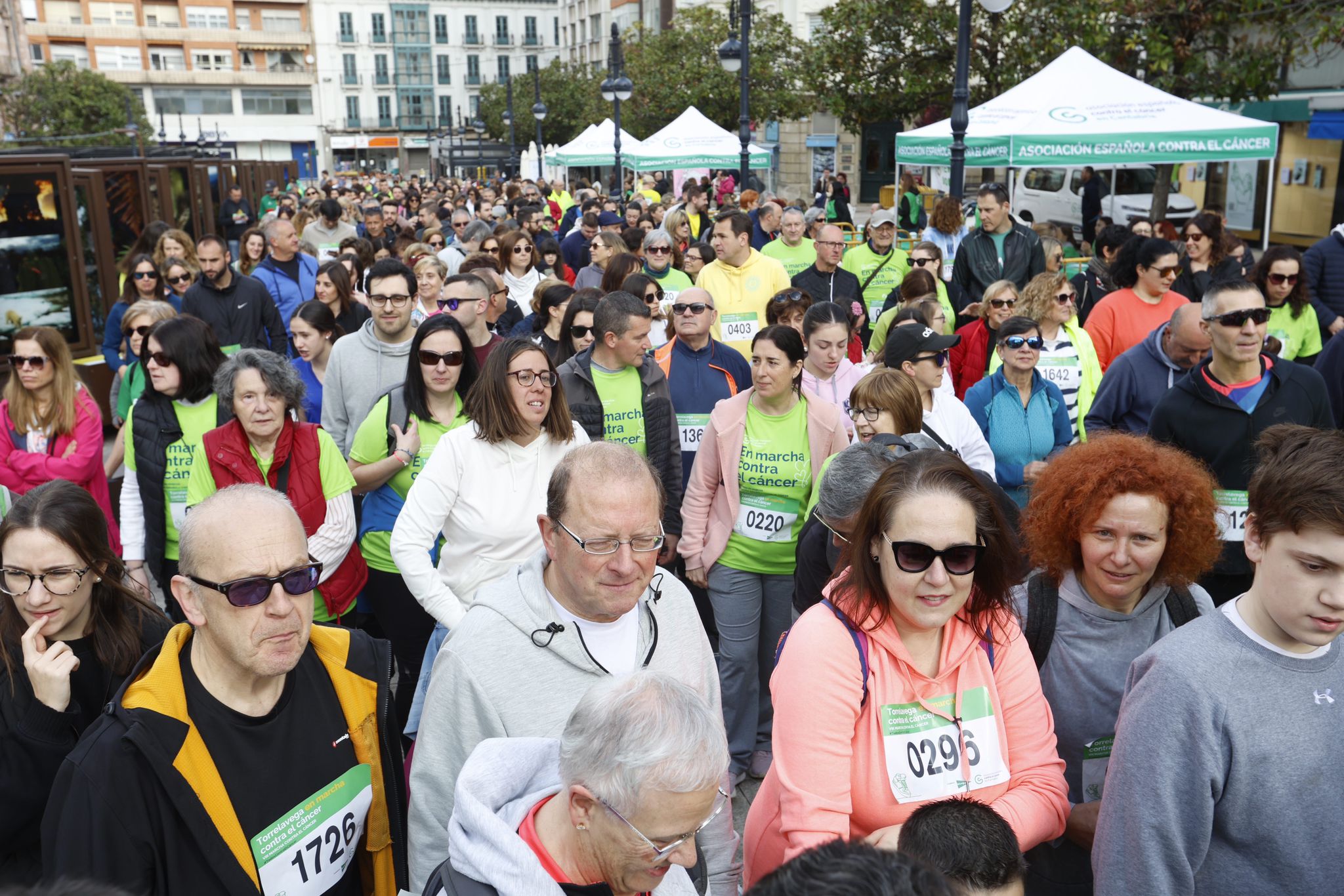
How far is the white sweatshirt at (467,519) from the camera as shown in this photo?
3900mm

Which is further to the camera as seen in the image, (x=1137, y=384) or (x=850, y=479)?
(x=1137, y=384)

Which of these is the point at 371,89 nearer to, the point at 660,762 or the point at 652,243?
the point at 652,243

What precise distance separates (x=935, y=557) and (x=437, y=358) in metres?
2.75

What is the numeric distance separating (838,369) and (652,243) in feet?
11.9

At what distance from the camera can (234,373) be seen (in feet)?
14.8

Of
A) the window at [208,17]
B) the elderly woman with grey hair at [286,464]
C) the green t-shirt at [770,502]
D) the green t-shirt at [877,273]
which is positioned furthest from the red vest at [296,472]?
the window at [208,17]

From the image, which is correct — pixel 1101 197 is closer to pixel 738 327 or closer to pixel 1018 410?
pixel 738 327

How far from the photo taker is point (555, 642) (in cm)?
269

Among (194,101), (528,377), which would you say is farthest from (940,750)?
(194,101)

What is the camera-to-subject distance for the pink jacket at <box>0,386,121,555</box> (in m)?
5.36

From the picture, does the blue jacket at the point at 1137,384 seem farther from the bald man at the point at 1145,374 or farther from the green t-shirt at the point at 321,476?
the green t-shirt at the point at 321,476

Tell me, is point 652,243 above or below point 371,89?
below

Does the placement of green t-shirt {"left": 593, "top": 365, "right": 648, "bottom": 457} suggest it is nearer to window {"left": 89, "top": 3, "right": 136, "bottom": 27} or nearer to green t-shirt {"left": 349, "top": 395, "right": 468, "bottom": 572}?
green t-shirt {"left": 349, "top": 395, "right": 468, "bottom": 572}

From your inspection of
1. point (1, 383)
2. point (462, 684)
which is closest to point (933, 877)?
point (462, 684)
